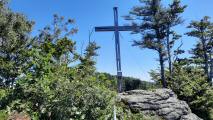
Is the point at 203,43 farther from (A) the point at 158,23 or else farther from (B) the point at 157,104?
(B) the point at 157,104

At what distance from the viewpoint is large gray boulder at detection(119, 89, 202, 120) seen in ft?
47.7

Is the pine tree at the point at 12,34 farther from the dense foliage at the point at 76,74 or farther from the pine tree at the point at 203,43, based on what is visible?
the pine tree at the point at 203,43

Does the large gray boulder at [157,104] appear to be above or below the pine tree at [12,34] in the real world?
below

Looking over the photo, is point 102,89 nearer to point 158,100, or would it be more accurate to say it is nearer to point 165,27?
point 158,100

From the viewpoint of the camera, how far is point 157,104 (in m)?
15.2

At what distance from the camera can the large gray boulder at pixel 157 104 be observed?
47.7 ft

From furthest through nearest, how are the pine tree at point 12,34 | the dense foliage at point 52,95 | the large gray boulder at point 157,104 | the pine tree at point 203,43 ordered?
the pine tree at point 203,43 → the pine tree at point 12,34 → the large gray boulder at point 157,104 → the dense foliage at point 52,95

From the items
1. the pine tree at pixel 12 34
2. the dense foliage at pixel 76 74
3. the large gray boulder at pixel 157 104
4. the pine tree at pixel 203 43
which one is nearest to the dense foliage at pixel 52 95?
the dense foliage at pixel 76 74

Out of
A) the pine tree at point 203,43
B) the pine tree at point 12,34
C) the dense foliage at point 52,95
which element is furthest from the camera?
the pine tree at point 203,43

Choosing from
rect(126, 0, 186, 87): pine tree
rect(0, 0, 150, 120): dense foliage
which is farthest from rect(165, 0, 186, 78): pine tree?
rect(0, 0, 150, 120): dense foliage

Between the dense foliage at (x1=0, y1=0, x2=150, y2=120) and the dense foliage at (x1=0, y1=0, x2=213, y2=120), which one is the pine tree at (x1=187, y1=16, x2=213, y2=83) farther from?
the dense foliage at (x1=0, y1=0, x2=150, y2=120)

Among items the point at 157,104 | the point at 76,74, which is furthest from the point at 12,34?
the point at 76,74

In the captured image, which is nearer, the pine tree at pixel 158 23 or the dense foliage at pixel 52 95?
the dense foliage at pixel 52 95

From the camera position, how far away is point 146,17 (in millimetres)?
24828
